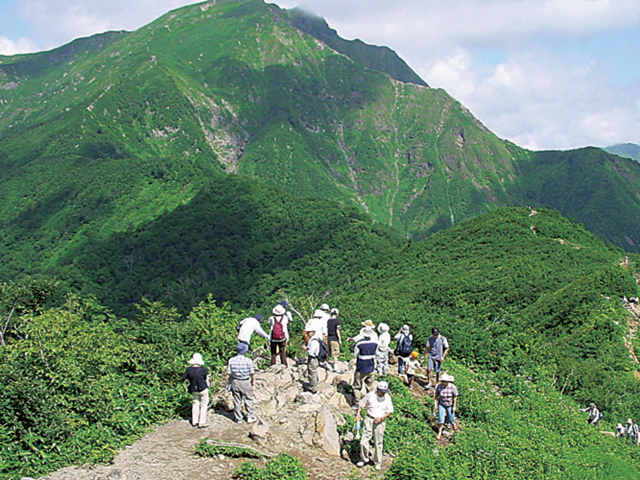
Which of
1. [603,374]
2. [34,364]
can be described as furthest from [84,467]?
[603,374]

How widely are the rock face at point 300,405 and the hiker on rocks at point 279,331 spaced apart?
451 mm

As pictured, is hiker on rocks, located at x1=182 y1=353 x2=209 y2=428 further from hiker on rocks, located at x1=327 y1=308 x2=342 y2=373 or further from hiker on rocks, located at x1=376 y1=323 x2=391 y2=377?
hiker on rocks, located at x1=376 y1=323 x2=391 y2=377

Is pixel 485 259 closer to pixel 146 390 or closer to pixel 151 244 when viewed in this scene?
pixel 146 390

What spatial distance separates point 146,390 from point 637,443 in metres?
18.5

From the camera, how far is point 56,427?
34.4 feet

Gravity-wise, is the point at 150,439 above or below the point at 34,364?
below

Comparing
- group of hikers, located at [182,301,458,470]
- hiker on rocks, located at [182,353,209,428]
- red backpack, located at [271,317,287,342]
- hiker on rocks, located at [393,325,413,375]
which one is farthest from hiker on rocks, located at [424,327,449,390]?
hiker on rocks, located at [182,353,209,428]

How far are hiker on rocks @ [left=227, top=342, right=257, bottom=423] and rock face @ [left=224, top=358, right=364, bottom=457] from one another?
54 cm

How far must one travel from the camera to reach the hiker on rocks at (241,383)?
12.6 m

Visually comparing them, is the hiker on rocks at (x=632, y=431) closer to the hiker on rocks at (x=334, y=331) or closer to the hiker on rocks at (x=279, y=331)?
the hiker on rocks at (x=334, y=331)

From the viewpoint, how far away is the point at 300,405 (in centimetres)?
1397

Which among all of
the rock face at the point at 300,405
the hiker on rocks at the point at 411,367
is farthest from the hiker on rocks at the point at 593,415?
the rock face at the point at 300,405

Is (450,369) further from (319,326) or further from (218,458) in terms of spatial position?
(218,458)

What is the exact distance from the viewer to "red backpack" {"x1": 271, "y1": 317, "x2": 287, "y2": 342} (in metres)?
15.4
